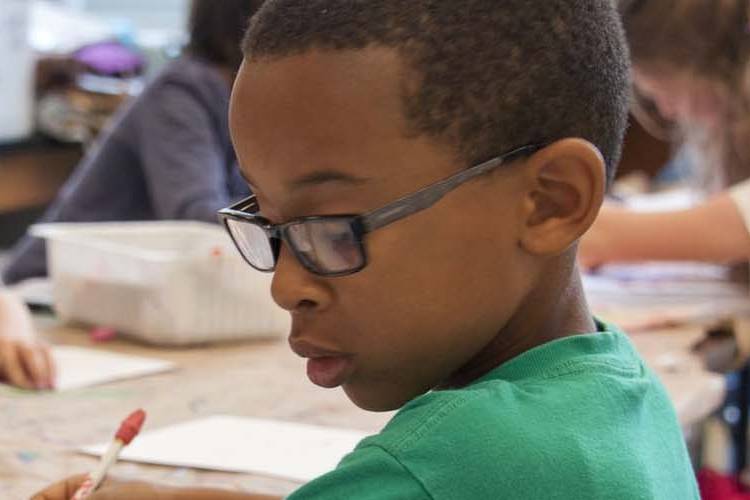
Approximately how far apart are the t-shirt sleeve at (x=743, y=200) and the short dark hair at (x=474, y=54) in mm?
1209

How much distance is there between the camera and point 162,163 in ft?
6.79

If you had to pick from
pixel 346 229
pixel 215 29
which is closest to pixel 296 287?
pixel 346 229

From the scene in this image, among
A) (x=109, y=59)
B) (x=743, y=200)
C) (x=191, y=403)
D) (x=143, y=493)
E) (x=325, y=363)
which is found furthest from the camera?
(x=109, y=59)

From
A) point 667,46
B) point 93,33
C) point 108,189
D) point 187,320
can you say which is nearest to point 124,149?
point 108,189

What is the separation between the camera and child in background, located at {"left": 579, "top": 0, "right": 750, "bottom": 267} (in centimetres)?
190

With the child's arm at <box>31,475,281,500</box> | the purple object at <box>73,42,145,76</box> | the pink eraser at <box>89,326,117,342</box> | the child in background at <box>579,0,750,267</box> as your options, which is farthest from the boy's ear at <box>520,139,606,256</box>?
the purple object at <box>73,42,145,76</box>

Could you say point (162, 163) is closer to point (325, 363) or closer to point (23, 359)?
point (23, 359)

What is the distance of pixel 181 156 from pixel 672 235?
2.74ft

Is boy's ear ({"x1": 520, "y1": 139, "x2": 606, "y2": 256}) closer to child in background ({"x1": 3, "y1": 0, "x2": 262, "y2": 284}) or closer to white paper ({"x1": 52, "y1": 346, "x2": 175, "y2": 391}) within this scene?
white paper ({"x1": 52, "y1": 346, "x2": 175, "y2": 391})

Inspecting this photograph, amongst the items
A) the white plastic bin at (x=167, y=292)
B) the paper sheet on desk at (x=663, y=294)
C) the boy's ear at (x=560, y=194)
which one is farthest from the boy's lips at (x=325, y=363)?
the paper sheet on desk at (x=663, y=294)

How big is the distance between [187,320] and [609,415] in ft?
3.02

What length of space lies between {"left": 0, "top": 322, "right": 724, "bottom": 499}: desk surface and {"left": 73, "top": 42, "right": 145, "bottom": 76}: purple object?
209 cm

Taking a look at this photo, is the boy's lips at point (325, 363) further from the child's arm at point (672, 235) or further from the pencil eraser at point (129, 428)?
the child's arm at point (672, 235)

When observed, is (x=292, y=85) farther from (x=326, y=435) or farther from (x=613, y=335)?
(x=326, y=435)
